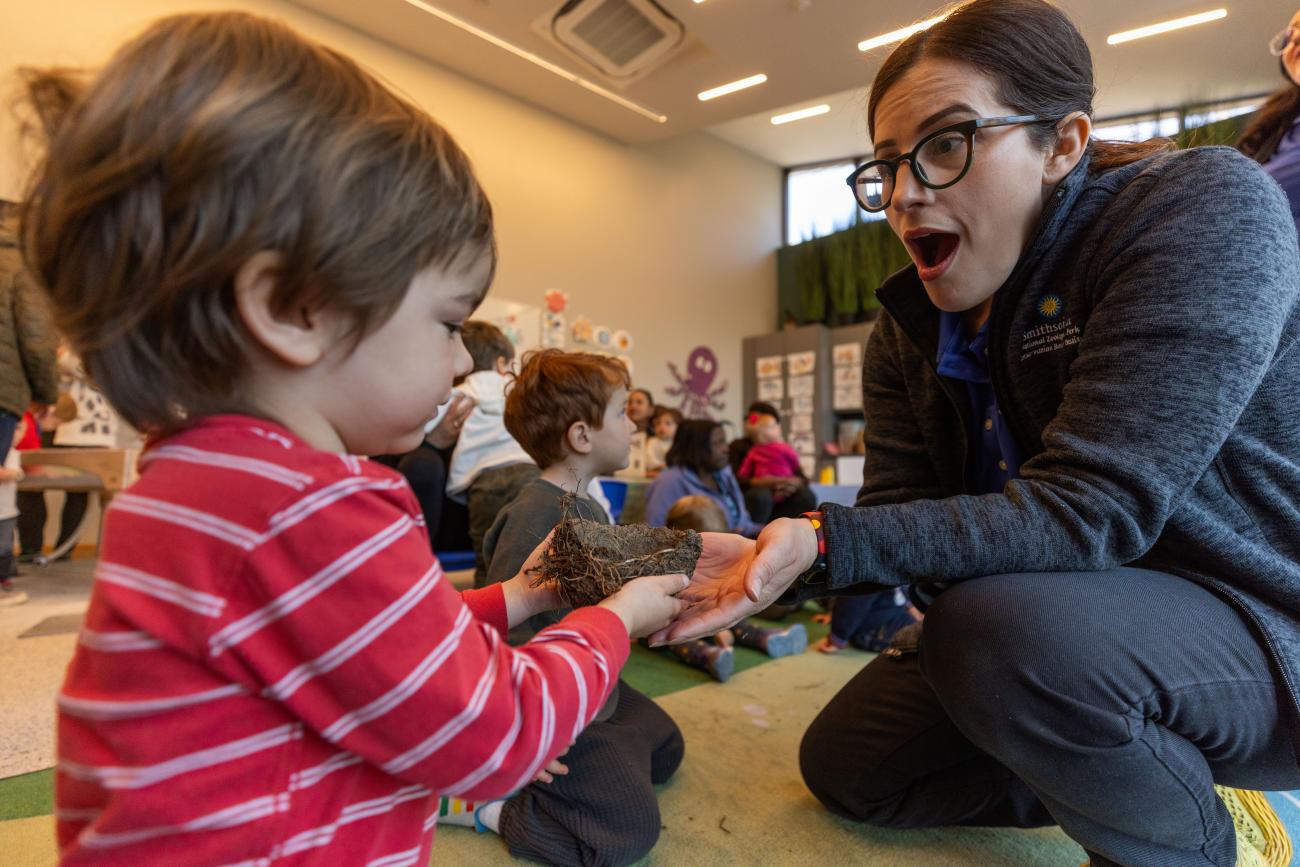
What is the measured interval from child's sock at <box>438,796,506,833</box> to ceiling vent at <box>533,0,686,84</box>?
464cm

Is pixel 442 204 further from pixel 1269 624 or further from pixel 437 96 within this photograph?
pixel 437 96

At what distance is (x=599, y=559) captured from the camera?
922mm

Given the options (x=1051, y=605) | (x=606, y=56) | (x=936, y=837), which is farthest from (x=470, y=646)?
(x=606, y=56)

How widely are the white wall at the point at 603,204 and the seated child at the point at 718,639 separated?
298 cm

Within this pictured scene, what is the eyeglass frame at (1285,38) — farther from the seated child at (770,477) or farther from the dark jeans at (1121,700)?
the seated child at (770,477)

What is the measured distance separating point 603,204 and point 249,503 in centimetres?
629

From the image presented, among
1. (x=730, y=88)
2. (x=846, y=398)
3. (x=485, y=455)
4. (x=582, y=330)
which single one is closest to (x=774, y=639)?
(x=485, y=455)

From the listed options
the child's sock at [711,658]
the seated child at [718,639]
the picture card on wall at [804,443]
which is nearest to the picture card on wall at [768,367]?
the picture card on wall at [804,443]

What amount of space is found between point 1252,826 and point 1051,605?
24.7 inches

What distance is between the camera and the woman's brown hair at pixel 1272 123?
1618 millimetres

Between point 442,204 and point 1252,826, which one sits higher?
point 442,204

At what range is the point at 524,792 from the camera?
1262mm

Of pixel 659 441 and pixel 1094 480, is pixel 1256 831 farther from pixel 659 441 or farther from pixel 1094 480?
pixel 659 441

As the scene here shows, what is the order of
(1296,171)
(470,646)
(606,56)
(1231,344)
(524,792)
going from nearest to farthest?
(470,646) → (1231,344) → (524,792) → (1296,171) → (606,56)
